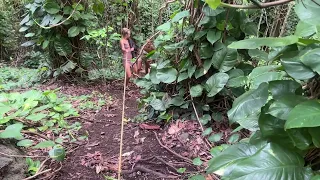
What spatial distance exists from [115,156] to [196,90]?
89 cm

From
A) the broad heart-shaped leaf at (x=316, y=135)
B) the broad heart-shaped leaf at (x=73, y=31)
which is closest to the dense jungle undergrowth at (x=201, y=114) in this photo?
the broad heart-shaped leaf at (x=316, y=135)

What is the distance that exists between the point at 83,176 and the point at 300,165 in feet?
4.76

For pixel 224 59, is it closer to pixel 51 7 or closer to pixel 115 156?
pixel 115 156

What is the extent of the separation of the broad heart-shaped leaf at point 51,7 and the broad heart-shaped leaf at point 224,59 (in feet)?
9.87

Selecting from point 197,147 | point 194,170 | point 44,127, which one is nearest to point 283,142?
point 194,170

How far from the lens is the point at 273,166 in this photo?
87cm

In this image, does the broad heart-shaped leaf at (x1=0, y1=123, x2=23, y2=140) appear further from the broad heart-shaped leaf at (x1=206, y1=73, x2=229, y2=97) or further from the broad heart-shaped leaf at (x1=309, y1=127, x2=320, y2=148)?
the broad heart-shaped leaf at (x1=309, y1=127, x2=320, y2=148)

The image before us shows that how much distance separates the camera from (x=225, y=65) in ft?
7.64

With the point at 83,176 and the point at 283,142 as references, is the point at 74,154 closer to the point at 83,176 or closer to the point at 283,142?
the point at 83,176

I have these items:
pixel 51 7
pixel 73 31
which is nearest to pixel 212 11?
pixel 73 31

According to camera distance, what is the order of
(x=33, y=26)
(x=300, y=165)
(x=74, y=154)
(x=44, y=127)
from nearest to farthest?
(x=300, y=165) → (x=74, y=154) → (x=44, y=127) → (x=33, y=26)

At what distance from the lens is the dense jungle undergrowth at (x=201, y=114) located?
94 centimetres

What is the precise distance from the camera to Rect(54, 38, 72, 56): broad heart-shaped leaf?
452cm

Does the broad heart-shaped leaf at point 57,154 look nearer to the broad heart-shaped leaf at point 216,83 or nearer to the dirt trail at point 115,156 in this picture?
the dirt trail at point 115,156
